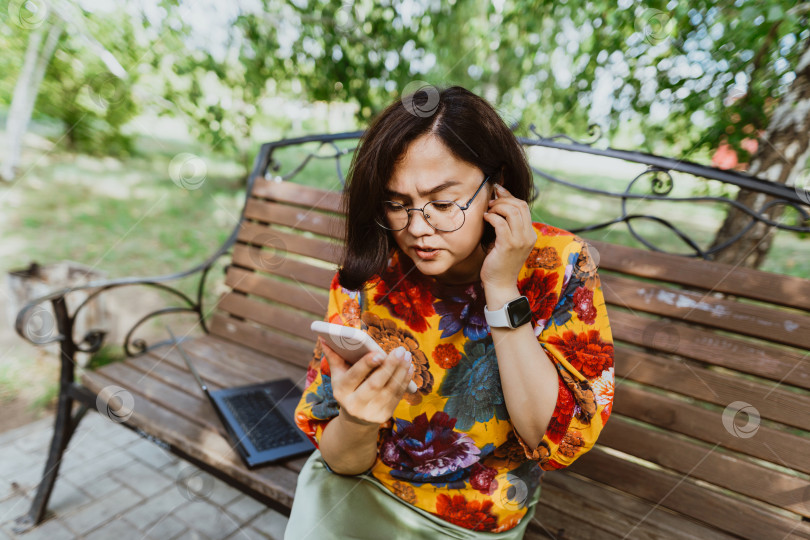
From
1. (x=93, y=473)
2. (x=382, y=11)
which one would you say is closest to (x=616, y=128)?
(x=382, y=11)

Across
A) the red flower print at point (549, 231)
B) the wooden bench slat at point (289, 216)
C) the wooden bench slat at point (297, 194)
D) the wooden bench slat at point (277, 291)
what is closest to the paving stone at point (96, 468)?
the wooden bench slat at point (277, 291)

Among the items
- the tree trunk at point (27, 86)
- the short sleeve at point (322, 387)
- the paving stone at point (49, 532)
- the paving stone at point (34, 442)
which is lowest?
the paving stone at point (49, 532)

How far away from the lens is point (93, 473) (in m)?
2.87

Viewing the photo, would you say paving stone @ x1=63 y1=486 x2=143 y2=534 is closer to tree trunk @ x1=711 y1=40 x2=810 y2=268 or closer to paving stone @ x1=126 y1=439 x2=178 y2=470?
paving stone @ x1=126 y1=439 x2=178 y2=470

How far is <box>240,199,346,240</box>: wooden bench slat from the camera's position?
281 cm

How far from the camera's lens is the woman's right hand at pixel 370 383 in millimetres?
1106

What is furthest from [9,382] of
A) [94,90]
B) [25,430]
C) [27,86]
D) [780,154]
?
[780,154]

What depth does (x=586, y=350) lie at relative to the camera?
4.38 ft

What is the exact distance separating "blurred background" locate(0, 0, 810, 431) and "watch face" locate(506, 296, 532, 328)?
25.2 inches

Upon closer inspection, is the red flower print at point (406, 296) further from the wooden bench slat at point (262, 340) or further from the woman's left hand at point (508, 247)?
the wooden bench slat at point (262, 340)

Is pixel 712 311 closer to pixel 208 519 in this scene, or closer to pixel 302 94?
pixel 208 519

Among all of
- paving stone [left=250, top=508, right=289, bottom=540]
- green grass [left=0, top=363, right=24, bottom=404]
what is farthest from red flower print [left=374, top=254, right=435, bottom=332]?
green grass [left=0, top=363, right=24, bottom=404]

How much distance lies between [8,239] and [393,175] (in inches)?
243

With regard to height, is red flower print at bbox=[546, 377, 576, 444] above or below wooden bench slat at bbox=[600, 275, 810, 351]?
below
